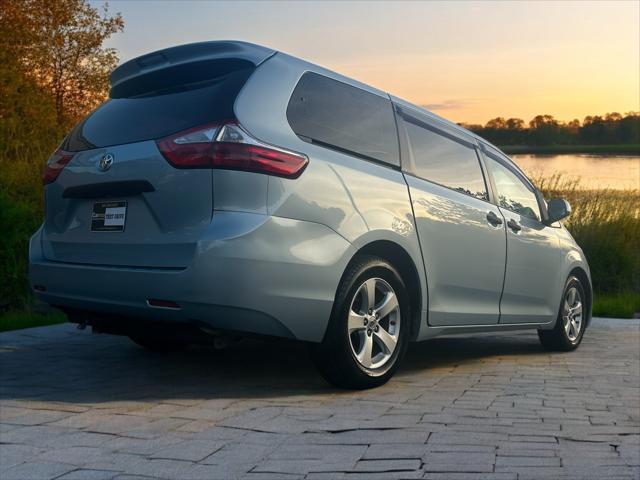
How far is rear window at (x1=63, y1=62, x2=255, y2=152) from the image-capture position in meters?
4.72

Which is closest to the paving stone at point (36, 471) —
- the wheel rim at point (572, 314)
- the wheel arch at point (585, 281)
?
the wheel rim at point (572, 314)

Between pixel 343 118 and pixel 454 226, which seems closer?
pixel 343 118

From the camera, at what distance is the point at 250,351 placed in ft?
21.6

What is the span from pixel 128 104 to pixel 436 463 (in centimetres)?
292

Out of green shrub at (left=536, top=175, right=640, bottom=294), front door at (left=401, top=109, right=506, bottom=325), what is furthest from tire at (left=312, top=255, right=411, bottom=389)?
green shrub at (left=536, top=175, right=640, bottom=294)

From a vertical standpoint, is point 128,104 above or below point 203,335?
above

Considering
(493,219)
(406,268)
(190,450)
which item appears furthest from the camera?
(493,219)

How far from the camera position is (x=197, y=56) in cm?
505

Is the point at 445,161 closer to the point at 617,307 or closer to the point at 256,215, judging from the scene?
the point at 256,215

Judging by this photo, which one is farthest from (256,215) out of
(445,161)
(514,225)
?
(514,225)

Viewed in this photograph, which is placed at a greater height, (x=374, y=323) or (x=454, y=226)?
(x=454, y=226)

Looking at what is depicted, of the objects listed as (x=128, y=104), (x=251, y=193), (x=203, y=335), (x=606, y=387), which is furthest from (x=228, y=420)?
(x=606, y=387)

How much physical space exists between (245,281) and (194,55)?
1.47 metres

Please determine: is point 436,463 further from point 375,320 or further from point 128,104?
point 128,104
